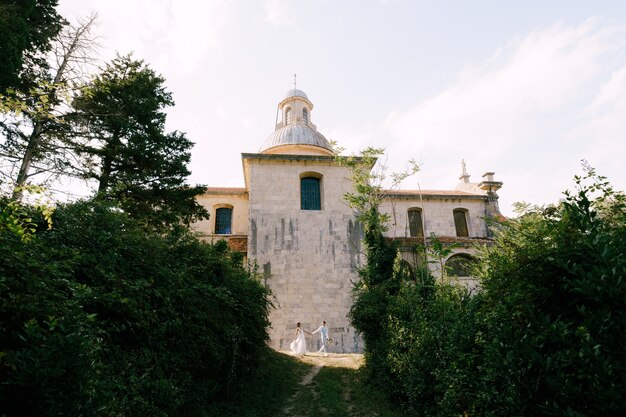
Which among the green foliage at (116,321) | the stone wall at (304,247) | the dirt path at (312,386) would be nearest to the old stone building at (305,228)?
the stone wall at (304,247)

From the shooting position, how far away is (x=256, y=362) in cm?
991

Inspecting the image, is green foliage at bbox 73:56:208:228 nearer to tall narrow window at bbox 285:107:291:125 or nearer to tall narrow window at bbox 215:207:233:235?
tall narrow window at bbox 215:207:233:235

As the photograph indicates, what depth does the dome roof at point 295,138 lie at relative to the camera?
77.6 ft

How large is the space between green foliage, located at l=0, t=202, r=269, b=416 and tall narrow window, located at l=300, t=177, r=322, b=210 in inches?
425

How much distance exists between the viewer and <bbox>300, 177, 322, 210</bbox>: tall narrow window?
66.4 ft

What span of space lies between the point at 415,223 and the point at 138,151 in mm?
18263

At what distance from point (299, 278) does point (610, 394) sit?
15.9 meters

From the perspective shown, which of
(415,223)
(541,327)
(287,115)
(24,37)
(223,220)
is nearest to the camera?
(541,327)

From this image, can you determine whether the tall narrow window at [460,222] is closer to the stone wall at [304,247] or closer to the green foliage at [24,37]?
the stone wall at [304,247]

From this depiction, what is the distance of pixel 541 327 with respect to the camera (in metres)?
3.72

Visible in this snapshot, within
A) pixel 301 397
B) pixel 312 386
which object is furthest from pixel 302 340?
pixel 301 397

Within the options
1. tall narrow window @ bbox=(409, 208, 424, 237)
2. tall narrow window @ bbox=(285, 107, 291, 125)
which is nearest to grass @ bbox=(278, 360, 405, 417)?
tall narrow window @ bbox=(409, 208, 424, 237)

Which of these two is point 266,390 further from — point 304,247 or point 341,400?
point 304,247

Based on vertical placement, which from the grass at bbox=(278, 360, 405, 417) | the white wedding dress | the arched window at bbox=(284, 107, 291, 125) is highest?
the arched window at bbox=(284, 107, 291, 125)
